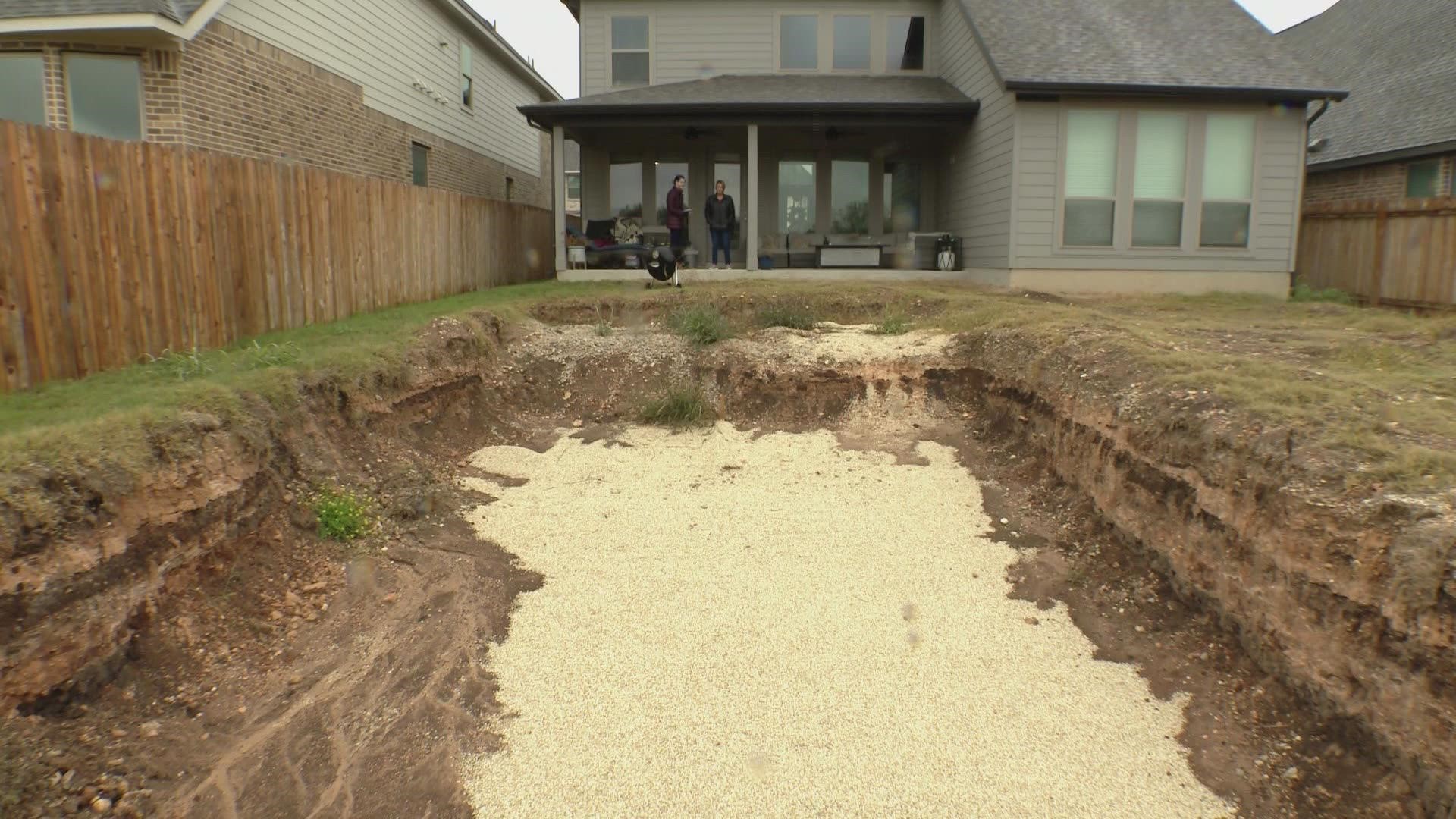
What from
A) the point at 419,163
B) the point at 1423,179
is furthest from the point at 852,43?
the point at 1423,179

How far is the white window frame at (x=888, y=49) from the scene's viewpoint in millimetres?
16953

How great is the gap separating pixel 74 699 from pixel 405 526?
8.08 feet

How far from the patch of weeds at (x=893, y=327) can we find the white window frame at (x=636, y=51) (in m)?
8.53

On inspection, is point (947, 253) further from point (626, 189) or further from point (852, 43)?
point (626, 189)

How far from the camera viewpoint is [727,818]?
3725mm

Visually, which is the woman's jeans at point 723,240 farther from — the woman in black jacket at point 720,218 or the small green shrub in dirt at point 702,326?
the small green shrub in dirt at point 702,326

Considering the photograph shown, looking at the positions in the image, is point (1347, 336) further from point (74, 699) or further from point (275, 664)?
point (74, 699)

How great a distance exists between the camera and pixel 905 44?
17125mm

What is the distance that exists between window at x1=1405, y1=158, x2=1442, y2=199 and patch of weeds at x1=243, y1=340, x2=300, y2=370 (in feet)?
54.3

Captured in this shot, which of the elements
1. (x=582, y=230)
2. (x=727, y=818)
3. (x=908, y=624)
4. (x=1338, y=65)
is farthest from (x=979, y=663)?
(x=1338, y=65)

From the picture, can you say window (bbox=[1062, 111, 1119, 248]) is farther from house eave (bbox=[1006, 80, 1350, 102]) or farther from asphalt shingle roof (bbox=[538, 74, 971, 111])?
asphalt shingle roof (bbox=[538, 74, 971, 111])

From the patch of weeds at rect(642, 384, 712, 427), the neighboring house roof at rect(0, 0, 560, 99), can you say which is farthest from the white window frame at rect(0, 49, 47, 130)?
the patch of weeds at rect(642, 384, 712, 427)

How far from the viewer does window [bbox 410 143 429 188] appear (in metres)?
16.1

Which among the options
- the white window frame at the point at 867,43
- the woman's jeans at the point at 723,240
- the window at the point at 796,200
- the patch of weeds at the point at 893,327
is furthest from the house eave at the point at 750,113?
the patch of weeds at the point at 893,327
